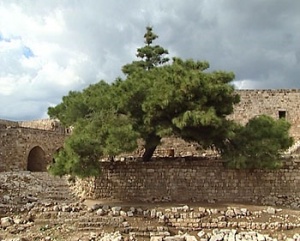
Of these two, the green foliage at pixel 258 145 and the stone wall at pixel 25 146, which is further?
the stone wall at pixel 25 146

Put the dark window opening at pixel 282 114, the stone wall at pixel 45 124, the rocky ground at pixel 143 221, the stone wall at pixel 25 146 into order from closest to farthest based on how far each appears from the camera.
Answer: the rocky ground at pixel 143 221 < the stone wall at pixel 25 146 < the dark window opening at pixel 282 114 < the stone wall at pixel 45 124

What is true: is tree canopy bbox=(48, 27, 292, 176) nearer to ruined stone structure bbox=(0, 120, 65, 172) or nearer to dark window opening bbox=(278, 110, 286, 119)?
ruined stone structure bbox=(0, 120, 65, 172)

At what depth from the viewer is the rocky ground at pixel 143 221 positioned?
41.8ft

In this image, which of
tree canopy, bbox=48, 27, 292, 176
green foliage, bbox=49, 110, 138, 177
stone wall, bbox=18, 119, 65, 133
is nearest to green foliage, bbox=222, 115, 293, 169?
tree canopy, bbox=48, 27, 292, 176

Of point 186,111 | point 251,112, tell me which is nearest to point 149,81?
point 186,111

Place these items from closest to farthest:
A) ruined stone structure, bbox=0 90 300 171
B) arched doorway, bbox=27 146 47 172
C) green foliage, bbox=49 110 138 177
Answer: green foliage, bbox=49 110 138 177
ruined stone structure, bbox=0 90 300 171
arched doorway, bbox=27 146 47 172

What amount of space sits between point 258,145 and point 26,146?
13.3 m

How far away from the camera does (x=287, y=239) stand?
1287 centimetres

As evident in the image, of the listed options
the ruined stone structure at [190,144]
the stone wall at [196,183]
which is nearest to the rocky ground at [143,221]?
the stone wall at [196,183]

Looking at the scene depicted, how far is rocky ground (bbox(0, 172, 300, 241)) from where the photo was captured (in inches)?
502

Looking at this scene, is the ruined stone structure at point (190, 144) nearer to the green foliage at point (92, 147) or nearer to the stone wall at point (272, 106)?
the stone wall at point (272, 106)

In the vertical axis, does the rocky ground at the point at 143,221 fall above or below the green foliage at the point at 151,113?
below

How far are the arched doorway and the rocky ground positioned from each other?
9881mm

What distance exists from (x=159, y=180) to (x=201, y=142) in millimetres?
2214
